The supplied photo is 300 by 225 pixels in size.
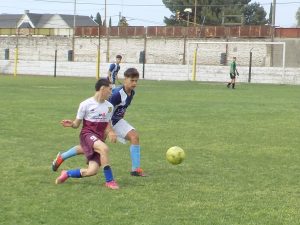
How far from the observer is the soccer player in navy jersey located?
8.77m

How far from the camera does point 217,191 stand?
777 cm

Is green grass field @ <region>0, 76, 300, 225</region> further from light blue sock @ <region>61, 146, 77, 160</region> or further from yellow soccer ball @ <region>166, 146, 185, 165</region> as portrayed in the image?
light blue sock @ <region>61, 146, 77, 160</region>

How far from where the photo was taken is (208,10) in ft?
275

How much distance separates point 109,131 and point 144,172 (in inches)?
43.1

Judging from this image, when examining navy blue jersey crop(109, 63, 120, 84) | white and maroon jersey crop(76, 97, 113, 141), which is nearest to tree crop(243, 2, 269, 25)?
navy blue jersey crop(109, 63, 120, 84)

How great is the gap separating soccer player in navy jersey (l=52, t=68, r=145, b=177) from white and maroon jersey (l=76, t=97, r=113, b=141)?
1.55 feet

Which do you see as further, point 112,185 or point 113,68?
point 113,68

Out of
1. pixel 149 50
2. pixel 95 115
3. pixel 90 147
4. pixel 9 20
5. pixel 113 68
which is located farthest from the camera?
pixel 9 20

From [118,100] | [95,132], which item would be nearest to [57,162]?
[95,132]

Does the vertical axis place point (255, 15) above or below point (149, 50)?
above

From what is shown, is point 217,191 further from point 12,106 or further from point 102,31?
point 102,31

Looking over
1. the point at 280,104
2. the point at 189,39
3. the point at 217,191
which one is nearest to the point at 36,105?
the point at 280,104

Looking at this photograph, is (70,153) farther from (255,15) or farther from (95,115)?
(255,15)

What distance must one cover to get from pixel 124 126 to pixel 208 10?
7608 centimetres
